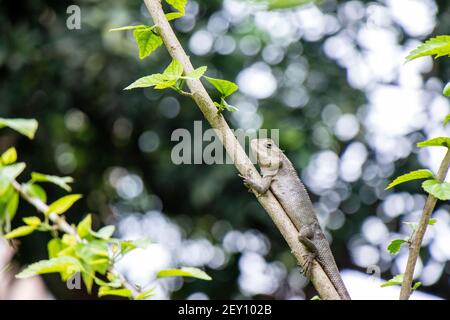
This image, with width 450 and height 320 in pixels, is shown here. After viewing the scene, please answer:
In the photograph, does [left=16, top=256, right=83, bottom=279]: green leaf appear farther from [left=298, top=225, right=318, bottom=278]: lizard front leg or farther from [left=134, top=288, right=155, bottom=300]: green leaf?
[left=298, top=225, right=318, bottom=278]: lizard front leg

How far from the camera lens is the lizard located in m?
2.67

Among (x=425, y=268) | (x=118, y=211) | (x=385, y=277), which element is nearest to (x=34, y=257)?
(x=118, y=211)

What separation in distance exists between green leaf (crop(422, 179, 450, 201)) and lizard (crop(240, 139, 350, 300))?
0.96 m

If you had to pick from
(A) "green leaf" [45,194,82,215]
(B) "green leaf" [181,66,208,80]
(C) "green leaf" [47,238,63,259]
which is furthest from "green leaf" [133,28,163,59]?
(C) "green leaf" [47,238,63,259]

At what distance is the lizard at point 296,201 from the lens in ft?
8.75

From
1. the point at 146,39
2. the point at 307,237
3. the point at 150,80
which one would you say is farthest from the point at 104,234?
the point at 307,237

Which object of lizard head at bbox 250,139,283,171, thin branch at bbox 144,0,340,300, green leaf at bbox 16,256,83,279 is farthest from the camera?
lizard head at bbox 250,139,283,171

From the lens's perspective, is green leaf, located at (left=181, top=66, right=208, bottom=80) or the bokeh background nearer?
green leaf, located at (left=181, top=66, right=208, bottom=80)

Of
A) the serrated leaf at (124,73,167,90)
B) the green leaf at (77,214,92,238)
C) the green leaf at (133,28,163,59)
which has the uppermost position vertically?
the green leaf at (133,28,163,59)

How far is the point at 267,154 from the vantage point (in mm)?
3617

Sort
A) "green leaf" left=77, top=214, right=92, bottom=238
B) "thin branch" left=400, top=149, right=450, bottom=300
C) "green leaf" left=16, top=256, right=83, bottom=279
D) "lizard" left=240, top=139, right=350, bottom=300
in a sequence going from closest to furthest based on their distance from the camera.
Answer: "thin branch" left=400, top=149, right=450, bottom=300 → "green leaf" left=16, top=256, right=83, bottom=279 → "green leaf" left=77, top=214, right=92, bottom=238 → "lizard" left=240, top=139, right=350, bottom=300

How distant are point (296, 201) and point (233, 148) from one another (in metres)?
1.71

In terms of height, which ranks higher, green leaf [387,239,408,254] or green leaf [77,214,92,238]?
green leaf [77,214,92,238]
